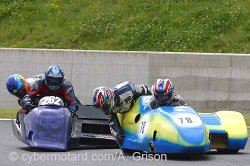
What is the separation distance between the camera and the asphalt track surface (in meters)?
10.8

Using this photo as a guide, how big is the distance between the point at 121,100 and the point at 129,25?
12524 mm

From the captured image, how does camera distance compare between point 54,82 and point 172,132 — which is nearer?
point 172,132

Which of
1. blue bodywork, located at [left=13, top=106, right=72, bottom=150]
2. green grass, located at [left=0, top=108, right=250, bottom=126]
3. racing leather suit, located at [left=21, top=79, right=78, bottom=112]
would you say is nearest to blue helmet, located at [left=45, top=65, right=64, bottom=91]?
racing leather suit, located at [left=21, top=79, right=78, bottom=112]

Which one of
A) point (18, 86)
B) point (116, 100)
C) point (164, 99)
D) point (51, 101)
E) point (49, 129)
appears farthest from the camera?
point (18, 86)

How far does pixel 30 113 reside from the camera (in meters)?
12.8

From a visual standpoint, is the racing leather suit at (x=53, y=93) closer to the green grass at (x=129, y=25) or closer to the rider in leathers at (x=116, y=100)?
the rider in leathers at (x=116, y=100)

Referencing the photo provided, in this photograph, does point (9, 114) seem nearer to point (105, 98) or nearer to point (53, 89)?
point (53, 89)

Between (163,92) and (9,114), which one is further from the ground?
(163,92)

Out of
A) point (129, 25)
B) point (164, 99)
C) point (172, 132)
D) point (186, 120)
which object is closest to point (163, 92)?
point (164, 99)

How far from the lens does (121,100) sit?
40.2 feet

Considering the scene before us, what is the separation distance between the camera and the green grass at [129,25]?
2348 centimetres

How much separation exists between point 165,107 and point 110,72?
8368 mm

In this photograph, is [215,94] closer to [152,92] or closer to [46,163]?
[152,92]

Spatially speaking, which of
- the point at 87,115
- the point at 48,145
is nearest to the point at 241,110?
A: the point at 87,115
